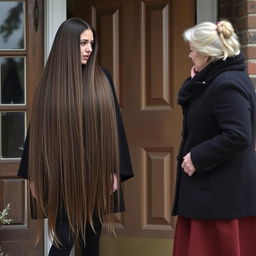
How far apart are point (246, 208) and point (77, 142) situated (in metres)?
0.90

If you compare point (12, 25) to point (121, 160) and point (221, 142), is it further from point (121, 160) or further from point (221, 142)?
point (221, 142)

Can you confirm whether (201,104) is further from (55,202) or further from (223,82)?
(55,202)

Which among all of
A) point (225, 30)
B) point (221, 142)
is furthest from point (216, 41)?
point (221, 142)

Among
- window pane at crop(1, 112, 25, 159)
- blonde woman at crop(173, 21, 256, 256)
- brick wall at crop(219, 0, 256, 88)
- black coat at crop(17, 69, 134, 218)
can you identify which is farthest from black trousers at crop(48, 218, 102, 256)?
brick wall at crop(219, 0, 256, 88)

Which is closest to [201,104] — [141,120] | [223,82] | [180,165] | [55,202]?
[223,82]

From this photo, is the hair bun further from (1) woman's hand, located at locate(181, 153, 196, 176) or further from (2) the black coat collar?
(1) woman's hand, located at locate(181, 153, 196, 176)

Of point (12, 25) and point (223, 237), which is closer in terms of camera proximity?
point (223, 237)

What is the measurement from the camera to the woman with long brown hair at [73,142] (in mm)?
2914

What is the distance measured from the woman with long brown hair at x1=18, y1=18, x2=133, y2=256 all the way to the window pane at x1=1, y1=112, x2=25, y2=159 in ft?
3.09

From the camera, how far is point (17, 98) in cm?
394

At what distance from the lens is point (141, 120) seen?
4.10 meters

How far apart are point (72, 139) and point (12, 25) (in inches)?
54.7

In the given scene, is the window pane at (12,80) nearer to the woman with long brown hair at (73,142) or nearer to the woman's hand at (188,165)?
the woman with long brown hair at (73,142)

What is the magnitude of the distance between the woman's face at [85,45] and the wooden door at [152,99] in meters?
1.08
